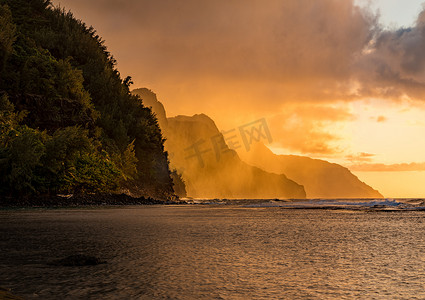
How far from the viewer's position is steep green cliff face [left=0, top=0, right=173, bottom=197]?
35.2 m

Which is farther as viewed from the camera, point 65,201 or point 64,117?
point 64,117

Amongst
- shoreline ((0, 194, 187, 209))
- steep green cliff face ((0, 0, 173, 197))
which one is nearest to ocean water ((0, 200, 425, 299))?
shoreline ((0, 194, 187, 209))

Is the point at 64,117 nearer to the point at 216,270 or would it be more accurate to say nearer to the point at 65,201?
the point at 65,201

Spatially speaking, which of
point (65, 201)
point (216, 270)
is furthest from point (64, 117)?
point (216, 270)

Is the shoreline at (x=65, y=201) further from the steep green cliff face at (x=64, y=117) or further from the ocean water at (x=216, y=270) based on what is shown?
the ocean water at (x=216, y=270)

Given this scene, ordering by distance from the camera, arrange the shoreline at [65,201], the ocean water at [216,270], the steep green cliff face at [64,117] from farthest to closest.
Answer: the steep green cliff face at [64,117] < the shoreline at [65,201] < the ocean water at [216,270]

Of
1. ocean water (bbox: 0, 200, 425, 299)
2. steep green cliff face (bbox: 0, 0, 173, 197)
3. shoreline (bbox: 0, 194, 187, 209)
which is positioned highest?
steep green cliff face (bbox: 0, 0, 173, 197)

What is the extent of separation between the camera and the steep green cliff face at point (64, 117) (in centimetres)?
3522

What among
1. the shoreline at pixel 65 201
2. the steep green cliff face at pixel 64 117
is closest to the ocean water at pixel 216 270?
the shoreline at pixel 65 201

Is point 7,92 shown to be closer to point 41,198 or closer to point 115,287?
point 41,198

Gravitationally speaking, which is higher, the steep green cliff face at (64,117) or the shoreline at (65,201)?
the steep green cliff face at (64,117)

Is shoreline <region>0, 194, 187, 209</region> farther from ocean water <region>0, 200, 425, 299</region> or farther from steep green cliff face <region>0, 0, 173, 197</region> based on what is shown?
ocean water <region>0, 200, 425, 299</region>

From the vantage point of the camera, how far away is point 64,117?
4712 cm

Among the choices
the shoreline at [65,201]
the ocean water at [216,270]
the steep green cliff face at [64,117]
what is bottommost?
the ocean water at [216,270]
